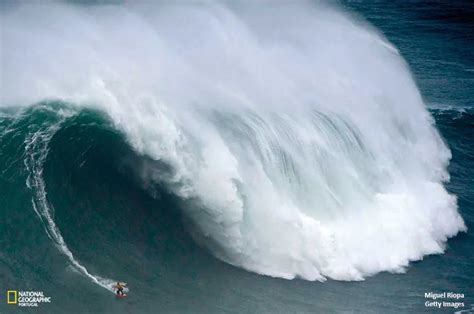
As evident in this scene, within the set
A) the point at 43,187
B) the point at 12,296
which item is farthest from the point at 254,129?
the point at 12,296

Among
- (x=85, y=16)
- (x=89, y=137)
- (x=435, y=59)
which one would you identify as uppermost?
(x=435, y=59)

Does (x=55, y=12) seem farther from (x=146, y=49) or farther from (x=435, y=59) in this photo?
(x=435, y=59)

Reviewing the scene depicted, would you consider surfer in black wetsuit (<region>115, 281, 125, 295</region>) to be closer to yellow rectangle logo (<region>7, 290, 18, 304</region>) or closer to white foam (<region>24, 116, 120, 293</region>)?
white foam (<region>24, 116, 120, 293</region>)

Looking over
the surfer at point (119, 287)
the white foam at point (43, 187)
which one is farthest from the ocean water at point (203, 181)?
the surfer at point (119, 287)

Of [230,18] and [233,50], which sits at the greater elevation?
[230,18]

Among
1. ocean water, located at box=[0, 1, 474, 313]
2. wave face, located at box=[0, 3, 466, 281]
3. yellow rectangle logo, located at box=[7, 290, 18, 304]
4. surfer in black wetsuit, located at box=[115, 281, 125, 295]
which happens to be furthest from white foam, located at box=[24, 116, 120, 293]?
yellow rectangle logo, located at box=[7, 290, 18, 304]

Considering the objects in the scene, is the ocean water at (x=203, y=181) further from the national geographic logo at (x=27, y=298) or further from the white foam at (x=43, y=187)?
the national geographic logo at (x=27, y=298)

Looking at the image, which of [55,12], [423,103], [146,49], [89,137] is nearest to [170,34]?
[146,49]
